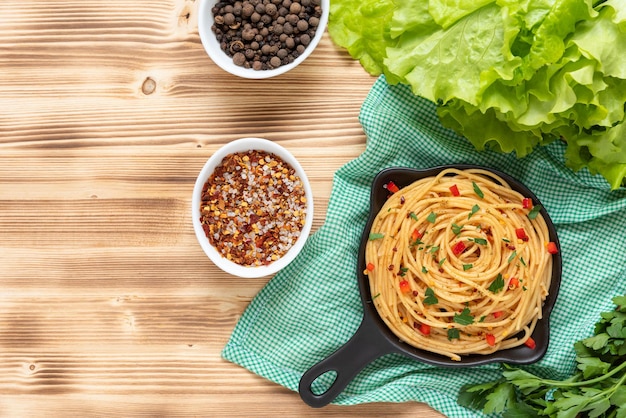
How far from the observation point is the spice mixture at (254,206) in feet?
7.47

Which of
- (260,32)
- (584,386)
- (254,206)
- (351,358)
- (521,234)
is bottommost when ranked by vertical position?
(351,358)

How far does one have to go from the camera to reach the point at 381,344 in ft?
7.25

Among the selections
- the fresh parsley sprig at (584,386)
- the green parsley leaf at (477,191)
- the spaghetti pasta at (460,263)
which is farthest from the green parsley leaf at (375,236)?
the fresh parsley sprig at (584,386)

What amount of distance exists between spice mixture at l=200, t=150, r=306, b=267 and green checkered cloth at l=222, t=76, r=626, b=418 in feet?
0.35

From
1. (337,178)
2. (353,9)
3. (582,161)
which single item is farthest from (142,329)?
(582,161)

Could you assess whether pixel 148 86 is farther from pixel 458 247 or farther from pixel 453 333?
pixel 453 333

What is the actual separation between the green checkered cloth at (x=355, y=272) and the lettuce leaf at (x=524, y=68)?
0.39 ft

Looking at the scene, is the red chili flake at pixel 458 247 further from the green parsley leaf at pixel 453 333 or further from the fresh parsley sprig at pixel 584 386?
the fresh parsley sprig at pixel 584 386

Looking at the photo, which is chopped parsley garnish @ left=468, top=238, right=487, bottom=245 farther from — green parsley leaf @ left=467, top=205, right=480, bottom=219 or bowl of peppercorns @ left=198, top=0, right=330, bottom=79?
bowl of peppercorns @ left=198, top=0, right=330, bottom=79

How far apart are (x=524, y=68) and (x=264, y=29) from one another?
Result: 873mm

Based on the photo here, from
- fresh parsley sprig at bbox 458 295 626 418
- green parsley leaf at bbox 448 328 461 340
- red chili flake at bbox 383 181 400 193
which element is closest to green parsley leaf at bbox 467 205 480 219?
red chili flake at bbox 383 181 400 193

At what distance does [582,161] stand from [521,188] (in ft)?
0.64

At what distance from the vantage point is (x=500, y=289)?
2205 mm

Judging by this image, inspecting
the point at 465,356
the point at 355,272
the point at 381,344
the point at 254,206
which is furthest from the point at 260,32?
the point at 465,356
